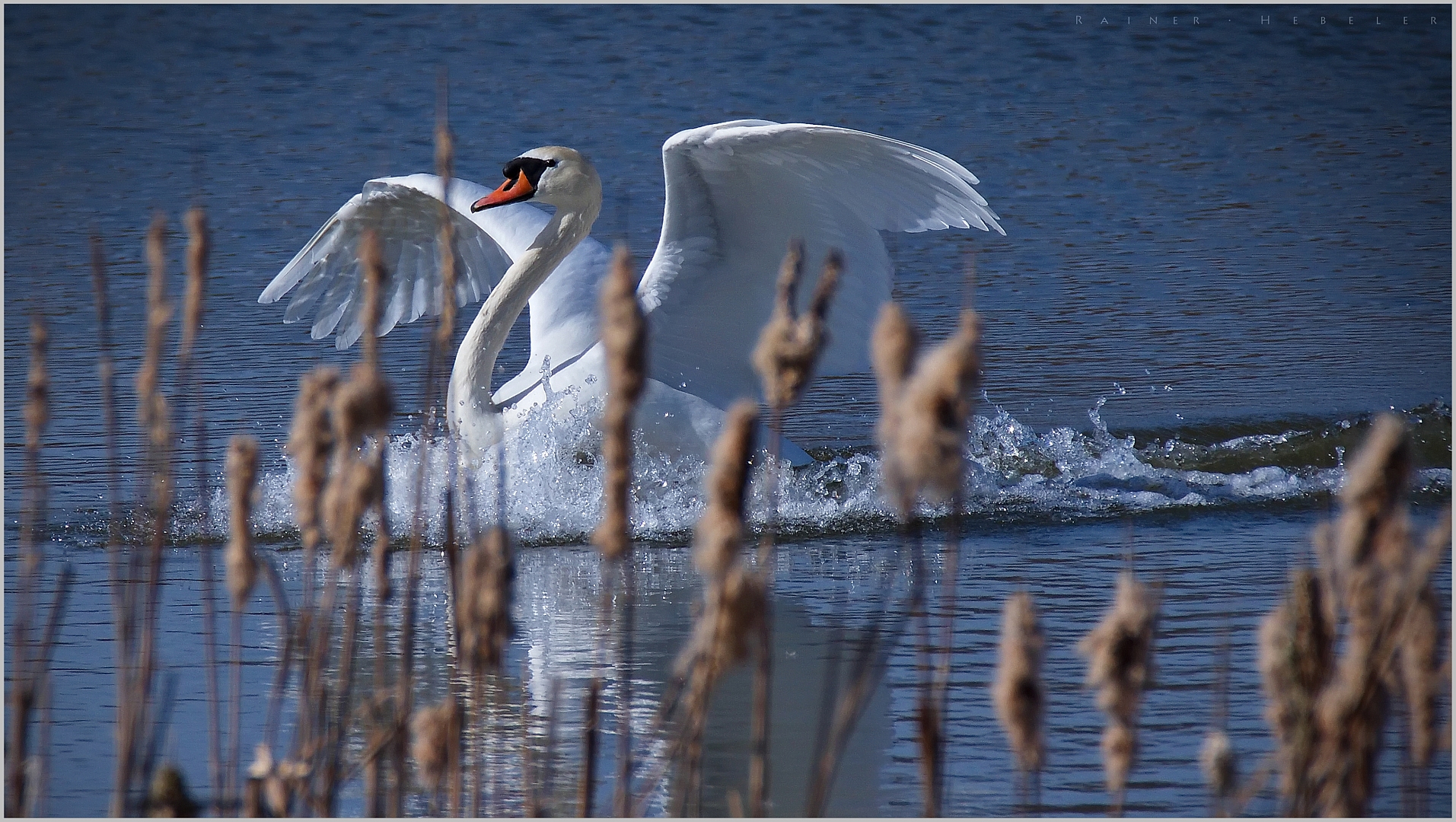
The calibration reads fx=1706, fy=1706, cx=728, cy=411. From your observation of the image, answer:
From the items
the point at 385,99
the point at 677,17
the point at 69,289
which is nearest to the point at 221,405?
the point at 69,289

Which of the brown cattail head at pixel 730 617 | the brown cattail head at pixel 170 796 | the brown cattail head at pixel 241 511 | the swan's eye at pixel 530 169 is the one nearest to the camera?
the brown cattail head at pixel 730 617

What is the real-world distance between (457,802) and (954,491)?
2.96 feet

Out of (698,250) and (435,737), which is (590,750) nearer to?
(435,737)

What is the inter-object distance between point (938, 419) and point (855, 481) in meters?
4.89

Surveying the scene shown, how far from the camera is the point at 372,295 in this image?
2010mm

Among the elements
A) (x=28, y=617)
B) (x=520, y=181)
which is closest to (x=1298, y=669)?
(x=28, y=617)

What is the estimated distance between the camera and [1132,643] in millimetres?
1639

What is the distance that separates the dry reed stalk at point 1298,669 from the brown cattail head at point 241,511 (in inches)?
43.7

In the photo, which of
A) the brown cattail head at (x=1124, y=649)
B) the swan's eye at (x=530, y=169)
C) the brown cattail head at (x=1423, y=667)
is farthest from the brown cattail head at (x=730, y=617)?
the swan's eye at (x=530, y=169)

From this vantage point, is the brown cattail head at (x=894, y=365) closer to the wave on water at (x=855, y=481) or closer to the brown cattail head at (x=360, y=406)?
the brown cattail head at (x=360, y=406)

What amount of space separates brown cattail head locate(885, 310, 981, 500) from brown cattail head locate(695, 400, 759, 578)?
0.45 ft

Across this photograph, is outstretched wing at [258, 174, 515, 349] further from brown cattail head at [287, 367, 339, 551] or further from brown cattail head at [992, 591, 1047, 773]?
brown cattail head at [992, 591, 1047, 773]

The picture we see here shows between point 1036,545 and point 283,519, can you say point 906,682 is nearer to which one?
point 1036,545

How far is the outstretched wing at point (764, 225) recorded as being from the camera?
537cm
